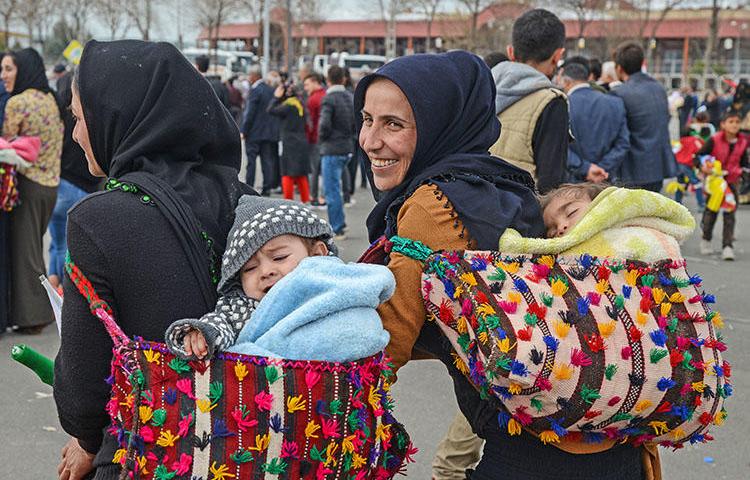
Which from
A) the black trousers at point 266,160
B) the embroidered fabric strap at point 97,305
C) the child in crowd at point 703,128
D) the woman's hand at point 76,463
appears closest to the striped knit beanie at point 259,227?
the embroidered fabric strap at point 97,305

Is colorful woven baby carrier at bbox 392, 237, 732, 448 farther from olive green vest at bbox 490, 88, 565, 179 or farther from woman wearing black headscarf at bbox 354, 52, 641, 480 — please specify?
olive green vest at bbox 490, 88, 565, 179

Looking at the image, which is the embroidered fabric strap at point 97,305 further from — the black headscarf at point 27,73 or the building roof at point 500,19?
the building roof at point 500,19

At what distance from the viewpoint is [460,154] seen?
229 centimetres

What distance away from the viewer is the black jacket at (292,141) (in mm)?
11031

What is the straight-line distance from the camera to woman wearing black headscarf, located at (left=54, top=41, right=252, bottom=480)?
6.17ft

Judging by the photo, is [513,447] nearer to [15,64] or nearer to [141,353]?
[141,353]

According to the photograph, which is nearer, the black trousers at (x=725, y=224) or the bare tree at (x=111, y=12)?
the black trousers at (x=725, y=224)

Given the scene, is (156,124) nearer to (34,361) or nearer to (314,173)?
(34,361)

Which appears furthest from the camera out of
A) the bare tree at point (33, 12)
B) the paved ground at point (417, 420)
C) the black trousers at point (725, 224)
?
the bare tree at point (33, 12)

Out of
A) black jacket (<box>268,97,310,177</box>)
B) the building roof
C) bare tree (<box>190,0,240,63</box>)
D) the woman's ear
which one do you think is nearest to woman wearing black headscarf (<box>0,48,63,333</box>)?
the woman's ear

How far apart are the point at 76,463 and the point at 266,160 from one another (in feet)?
36.0

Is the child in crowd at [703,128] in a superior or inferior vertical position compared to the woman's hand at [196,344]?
inferior

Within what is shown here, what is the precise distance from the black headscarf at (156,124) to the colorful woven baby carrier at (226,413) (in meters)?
0.30

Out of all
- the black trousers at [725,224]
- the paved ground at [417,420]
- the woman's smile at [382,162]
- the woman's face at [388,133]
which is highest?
the woman's face at [388,133]
